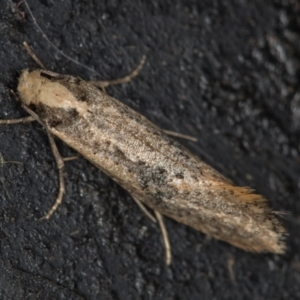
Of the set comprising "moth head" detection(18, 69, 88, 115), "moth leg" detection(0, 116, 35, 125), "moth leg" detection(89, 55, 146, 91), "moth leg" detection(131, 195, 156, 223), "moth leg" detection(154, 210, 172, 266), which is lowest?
"moth leg" detection(154, 210, 172, 266)

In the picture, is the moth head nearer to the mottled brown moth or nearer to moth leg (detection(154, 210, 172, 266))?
the mottled brown moth

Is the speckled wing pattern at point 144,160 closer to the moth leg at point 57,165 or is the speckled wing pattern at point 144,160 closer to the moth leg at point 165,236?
the moth leg at point 57,165

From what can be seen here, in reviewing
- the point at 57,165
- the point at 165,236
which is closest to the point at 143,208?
the point at 165,236

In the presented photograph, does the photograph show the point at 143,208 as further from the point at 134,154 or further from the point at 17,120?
the point at 17,120

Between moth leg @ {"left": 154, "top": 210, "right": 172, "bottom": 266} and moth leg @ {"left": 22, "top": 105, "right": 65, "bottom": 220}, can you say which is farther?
moth leg @ {"left": 154, "top": 210, "right": 172, "bottom": 266}

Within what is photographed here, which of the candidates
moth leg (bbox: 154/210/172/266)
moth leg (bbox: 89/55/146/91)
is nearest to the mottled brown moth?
moth leg (bbox: 89/55/146/91)

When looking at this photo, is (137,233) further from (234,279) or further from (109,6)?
(109,6)

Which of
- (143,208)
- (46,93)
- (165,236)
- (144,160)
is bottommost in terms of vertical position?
(165,236)

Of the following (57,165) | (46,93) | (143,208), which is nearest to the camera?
(46,93)
